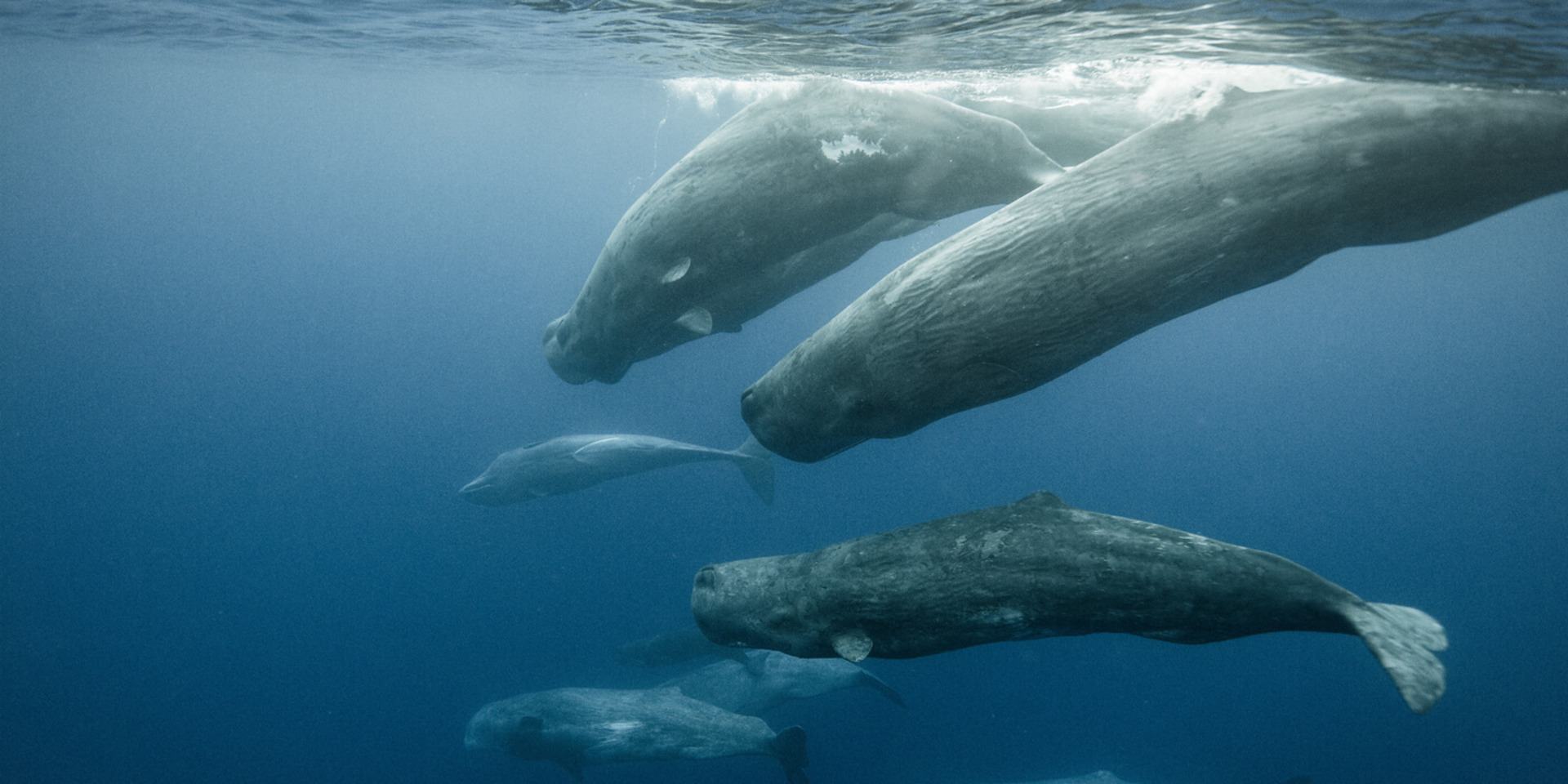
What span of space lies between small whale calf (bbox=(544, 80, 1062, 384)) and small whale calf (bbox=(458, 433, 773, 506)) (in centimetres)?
687

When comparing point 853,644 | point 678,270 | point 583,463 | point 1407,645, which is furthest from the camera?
point 583,463

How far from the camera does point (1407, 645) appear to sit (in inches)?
161

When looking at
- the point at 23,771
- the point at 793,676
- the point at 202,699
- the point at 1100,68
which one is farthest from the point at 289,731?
the point at 1100,68

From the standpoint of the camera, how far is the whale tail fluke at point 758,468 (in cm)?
1487

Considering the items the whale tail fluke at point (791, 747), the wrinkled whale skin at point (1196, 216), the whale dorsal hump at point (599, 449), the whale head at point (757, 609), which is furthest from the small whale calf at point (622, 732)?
the wrinkled whale skin at point (1196, 216)

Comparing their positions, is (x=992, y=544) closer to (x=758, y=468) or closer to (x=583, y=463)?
(x=758, y=468)

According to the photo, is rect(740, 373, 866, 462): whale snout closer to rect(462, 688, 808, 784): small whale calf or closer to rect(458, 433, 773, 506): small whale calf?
rect(458, 433, 773, 506): small whale calf

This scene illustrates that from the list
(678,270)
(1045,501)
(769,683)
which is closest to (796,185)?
(678,270)

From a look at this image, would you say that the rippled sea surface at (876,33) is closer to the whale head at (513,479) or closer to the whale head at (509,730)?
the whale head at (513,479)

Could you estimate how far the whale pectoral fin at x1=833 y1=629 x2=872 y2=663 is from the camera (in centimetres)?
521

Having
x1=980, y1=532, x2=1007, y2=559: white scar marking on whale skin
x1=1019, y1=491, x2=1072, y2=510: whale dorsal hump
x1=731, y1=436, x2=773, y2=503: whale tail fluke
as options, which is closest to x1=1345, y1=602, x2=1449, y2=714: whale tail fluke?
x1=1019, y1=491, x2=1072, y2=510: whale dorsal hump

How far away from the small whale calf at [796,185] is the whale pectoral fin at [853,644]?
3.09 meters

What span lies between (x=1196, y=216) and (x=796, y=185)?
9.73 ft

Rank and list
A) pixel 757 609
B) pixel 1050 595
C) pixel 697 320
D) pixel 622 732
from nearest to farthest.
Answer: pixel 1050 595 → pixel 757 609 → pixel 697 320 → pixel 622 732
